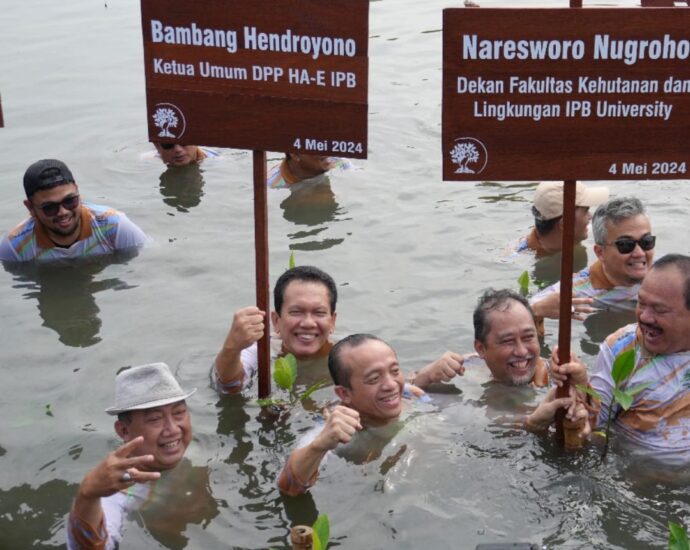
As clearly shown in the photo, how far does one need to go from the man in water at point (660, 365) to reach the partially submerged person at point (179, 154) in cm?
719

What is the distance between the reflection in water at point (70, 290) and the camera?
9570 mm

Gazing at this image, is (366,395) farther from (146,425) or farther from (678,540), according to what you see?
(678,540)

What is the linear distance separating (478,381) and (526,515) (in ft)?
5.05

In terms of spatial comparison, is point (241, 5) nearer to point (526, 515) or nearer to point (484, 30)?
point (484, 30)

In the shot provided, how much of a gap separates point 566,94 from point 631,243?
282 centimetres

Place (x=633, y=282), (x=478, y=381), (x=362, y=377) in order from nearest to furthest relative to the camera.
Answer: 1. (x=362, y=377)
2. (x=478, y=381)
3. (x=633, y=282)

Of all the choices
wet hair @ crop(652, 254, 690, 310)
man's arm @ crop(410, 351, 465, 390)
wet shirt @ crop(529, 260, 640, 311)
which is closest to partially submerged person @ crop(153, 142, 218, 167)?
wet shirt @ crop(529, 260, 640, 311)

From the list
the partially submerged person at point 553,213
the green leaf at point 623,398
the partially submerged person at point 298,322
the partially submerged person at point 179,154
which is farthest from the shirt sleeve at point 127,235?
the green leaf at point 623,398

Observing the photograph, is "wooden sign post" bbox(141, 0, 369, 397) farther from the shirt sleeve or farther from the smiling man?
the shirt sleeve

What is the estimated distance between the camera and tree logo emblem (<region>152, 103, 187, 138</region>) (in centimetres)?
703

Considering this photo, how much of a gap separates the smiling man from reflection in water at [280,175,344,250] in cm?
462

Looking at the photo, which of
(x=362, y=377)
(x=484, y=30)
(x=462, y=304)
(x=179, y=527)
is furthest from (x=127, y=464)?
(x=462, y=304)

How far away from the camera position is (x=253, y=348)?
841 centimetres

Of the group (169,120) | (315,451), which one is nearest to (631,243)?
(315,451)
